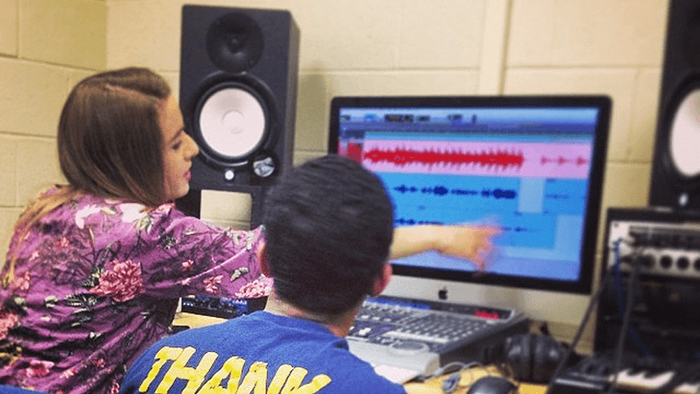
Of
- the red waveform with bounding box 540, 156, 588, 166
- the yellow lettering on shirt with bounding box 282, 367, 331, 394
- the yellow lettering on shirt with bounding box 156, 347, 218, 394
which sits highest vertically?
the red waveform with bounding box 540, 156, 588, 166

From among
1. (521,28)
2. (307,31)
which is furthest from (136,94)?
(521,28)

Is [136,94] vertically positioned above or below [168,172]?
above

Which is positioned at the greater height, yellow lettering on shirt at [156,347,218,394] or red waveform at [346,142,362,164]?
red waveform at [346,142,362,164]

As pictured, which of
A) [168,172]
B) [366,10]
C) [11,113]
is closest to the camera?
[168,172]

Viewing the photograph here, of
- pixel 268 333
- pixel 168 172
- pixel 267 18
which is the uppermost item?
pixel 267 18

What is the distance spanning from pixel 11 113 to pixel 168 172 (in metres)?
0.94

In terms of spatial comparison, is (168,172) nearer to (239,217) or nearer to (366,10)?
(239,217)

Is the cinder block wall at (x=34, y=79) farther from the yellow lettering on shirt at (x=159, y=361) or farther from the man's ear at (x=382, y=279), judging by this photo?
the man's ear at (x=382, y=279)

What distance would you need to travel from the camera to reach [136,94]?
1355 mm

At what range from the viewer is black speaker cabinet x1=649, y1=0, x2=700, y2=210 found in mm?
982

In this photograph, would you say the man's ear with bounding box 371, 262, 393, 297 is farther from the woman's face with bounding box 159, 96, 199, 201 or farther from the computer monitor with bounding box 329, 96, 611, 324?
the woman's face with bounding box 159, 96, 199, 201

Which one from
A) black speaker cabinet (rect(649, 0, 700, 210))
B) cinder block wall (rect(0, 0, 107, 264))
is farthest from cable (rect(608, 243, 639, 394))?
cinder block wall (rect(0, 0, 107, 264))

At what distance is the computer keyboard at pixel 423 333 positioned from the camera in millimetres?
1149

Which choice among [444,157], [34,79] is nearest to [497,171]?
[444,157]
